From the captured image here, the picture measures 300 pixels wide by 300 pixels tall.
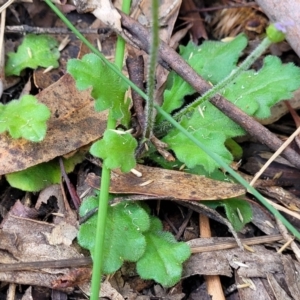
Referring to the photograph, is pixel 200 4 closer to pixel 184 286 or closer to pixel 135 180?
pixel 135 180

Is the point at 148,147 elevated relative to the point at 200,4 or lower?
lower

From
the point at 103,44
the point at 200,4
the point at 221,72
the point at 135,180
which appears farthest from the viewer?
the point at 200,4

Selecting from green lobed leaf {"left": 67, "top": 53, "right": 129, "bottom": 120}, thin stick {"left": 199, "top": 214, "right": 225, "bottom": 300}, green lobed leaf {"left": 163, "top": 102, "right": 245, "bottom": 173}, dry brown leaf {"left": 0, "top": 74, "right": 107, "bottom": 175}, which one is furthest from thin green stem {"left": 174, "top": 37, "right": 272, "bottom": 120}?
thin stick {"left": 199, "top": 214, "right": 225, "bottom": 300}

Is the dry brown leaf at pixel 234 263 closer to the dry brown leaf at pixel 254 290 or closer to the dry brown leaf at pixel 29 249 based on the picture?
the dry brown leaf at pixel 254 290

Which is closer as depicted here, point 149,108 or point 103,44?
point 149,108

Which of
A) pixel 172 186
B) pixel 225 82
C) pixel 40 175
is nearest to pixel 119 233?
pixel 172 186

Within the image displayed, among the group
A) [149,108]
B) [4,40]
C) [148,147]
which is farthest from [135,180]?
[4,40]

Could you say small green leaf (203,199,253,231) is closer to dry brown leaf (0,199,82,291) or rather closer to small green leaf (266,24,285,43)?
dry brown leaf (0,199,82,291)

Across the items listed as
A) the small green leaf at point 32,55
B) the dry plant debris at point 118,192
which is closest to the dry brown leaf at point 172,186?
the dry plant debris at point 118,192
